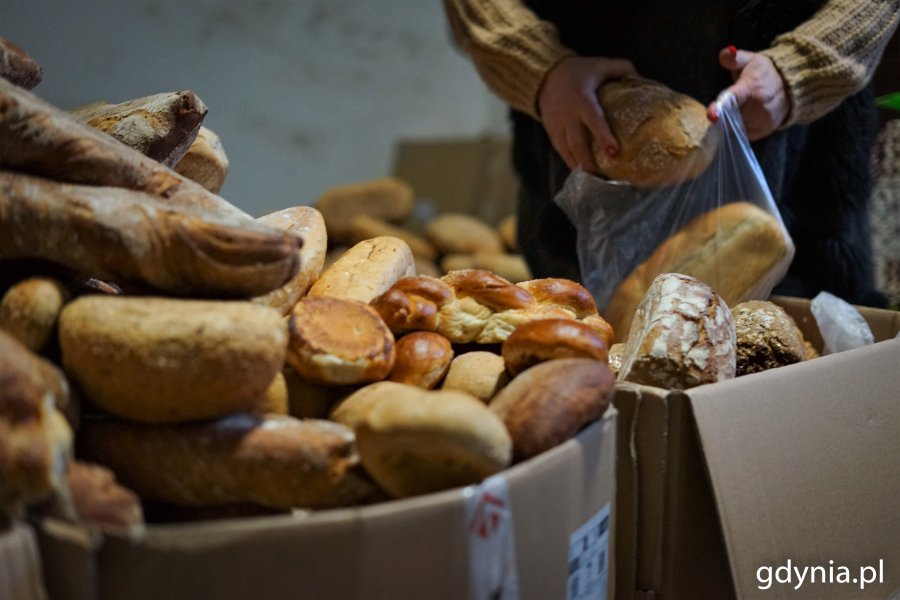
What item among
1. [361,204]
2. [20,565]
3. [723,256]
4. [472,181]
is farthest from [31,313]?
[472,181]

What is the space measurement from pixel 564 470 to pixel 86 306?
38 centimetres

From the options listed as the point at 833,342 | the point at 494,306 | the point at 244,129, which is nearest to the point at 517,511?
the point at 494,306

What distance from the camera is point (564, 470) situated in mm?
660

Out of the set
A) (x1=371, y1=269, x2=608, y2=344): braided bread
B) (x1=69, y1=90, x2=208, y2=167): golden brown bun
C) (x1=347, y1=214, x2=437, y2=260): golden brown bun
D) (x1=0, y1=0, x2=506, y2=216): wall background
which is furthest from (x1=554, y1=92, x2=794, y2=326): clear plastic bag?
(x1=347, y1=214, x2=437, y2=260): golden brown bun

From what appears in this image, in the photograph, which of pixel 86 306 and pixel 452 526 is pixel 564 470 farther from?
pixel 86 306

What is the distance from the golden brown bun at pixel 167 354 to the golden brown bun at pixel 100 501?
0.27 ft

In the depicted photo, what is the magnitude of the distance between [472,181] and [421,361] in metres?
3.00

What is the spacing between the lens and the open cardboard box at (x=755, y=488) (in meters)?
0.81

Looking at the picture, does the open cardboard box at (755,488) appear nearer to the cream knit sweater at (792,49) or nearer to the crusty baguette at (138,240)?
the crusty baguette at (138,240)

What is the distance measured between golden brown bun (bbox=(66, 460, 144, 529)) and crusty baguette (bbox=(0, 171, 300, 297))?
18cm

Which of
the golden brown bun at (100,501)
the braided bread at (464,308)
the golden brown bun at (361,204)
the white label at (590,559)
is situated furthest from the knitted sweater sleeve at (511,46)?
the golden brown bun at (361,204)

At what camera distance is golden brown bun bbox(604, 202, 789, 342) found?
115 cm

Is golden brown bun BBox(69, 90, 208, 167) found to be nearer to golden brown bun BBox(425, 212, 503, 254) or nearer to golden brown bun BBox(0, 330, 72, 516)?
golden brown bun BBox(0, 330, 72, 516)

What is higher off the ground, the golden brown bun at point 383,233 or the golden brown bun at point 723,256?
the golden brown bun at point 723,256
